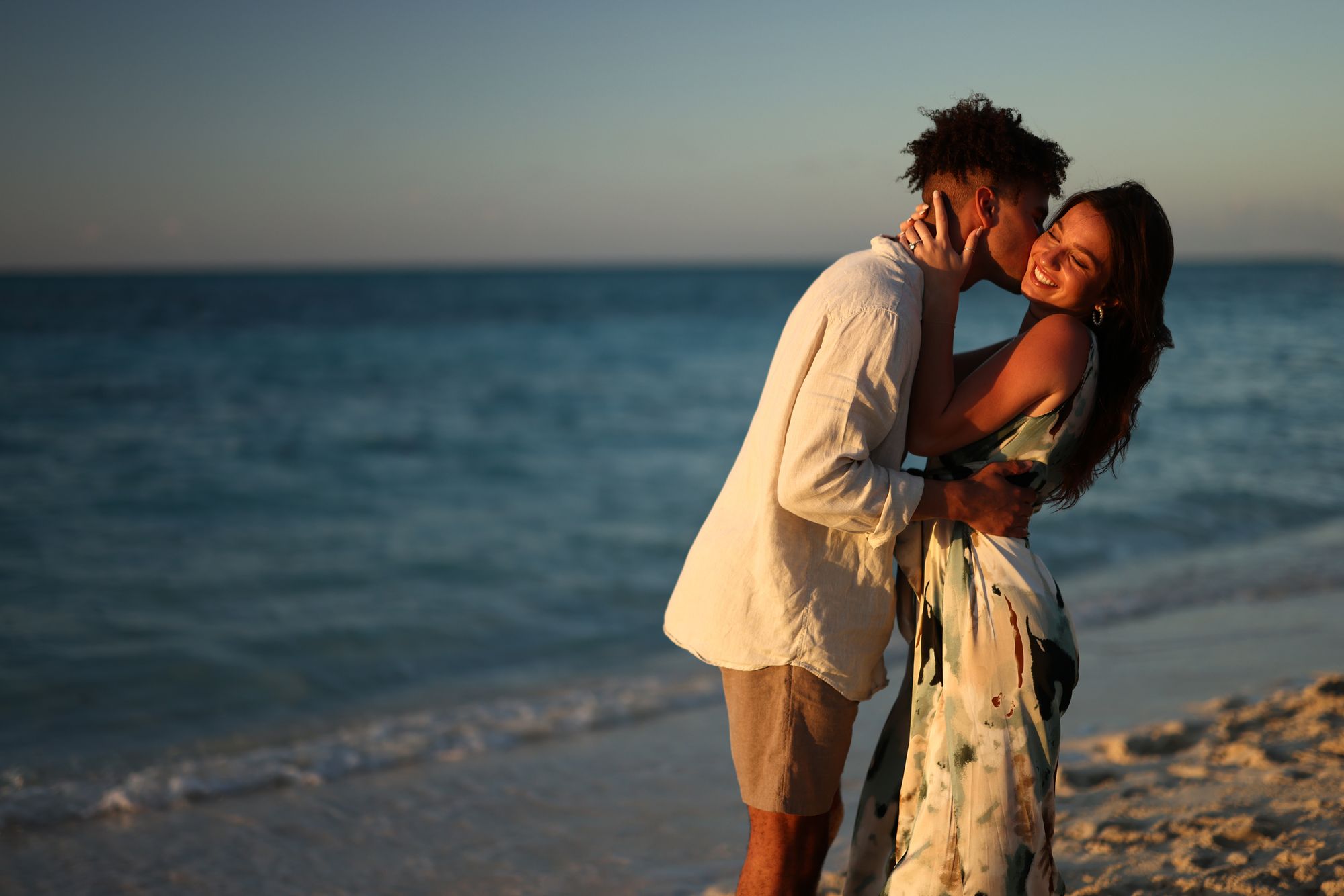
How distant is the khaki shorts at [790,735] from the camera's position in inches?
81.6

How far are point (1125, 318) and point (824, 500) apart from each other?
753 mm

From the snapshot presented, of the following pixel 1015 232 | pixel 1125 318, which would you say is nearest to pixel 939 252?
pixel 1015 232

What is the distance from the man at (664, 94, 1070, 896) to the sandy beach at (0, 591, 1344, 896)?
1294 mm

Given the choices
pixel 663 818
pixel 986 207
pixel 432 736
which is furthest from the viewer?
pixel 432 736

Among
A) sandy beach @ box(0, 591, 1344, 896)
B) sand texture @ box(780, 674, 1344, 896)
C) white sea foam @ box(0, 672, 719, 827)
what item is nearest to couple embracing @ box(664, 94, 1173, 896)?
sand texture @ box(780, 674, 1344, 896)

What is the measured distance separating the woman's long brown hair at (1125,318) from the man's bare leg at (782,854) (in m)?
0.90

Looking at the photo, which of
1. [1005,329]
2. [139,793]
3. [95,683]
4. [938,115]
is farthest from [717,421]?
[1005,329]

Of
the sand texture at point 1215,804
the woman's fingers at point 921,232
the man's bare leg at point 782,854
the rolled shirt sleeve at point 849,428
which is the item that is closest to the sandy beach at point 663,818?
the sand texture at point 1215,804

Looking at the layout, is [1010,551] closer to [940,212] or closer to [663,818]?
[940,212]

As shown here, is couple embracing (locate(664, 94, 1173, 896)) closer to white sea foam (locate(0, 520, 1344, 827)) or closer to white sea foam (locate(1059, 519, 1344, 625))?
white sea foam (locate(0, 520, 1344, 827))

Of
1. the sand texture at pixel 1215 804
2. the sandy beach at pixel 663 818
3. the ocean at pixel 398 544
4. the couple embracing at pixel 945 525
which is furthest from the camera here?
the ocean at pixel 398 544

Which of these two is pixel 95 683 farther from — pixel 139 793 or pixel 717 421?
pixel 717 421

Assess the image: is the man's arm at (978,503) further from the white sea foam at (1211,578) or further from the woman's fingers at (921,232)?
the white sea foam at (1211,578)

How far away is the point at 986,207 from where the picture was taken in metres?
2.12
